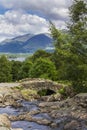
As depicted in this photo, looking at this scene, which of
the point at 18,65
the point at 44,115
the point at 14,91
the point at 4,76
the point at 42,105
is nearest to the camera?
the point at 44,115

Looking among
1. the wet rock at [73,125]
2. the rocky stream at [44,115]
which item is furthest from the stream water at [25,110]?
the wet rock at [73,125]

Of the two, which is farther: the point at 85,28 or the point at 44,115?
the point at 85,28

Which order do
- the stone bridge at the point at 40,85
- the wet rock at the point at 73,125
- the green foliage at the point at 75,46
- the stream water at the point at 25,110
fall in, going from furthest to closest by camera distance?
the stone bridge at the point at 40,85
the green foliage at the point at 75,46
the stream water at the point at 25,110
the wet rock at the point at 73,125

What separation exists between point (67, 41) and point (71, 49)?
1.96 metres

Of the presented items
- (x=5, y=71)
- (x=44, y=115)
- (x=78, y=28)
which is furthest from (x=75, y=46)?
(x=5, y=71)

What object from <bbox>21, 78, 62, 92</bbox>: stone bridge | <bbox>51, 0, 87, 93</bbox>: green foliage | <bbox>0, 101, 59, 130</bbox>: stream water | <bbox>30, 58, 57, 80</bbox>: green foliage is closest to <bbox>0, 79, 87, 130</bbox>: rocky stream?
<bbox>0, 101, 59, 130</bbox>: stream water

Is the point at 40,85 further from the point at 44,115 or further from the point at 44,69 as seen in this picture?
the point at 44,115

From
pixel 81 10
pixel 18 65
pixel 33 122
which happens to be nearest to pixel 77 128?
pixel 33 122

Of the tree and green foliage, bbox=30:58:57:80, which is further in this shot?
green foliage, bbox=30:58:57:80

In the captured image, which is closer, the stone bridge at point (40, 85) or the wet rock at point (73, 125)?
the wet rock at point (73, 125)

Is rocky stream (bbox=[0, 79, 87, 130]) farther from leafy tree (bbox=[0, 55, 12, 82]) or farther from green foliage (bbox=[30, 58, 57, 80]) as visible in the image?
leafy tree (bbox=[0, 55, 12, 82])

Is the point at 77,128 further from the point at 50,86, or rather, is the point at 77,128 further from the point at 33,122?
the point at 50,86

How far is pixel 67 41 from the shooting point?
56469mm

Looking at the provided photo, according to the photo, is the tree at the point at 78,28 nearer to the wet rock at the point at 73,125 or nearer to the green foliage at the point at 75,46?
the green foliage at the point at 75,46
